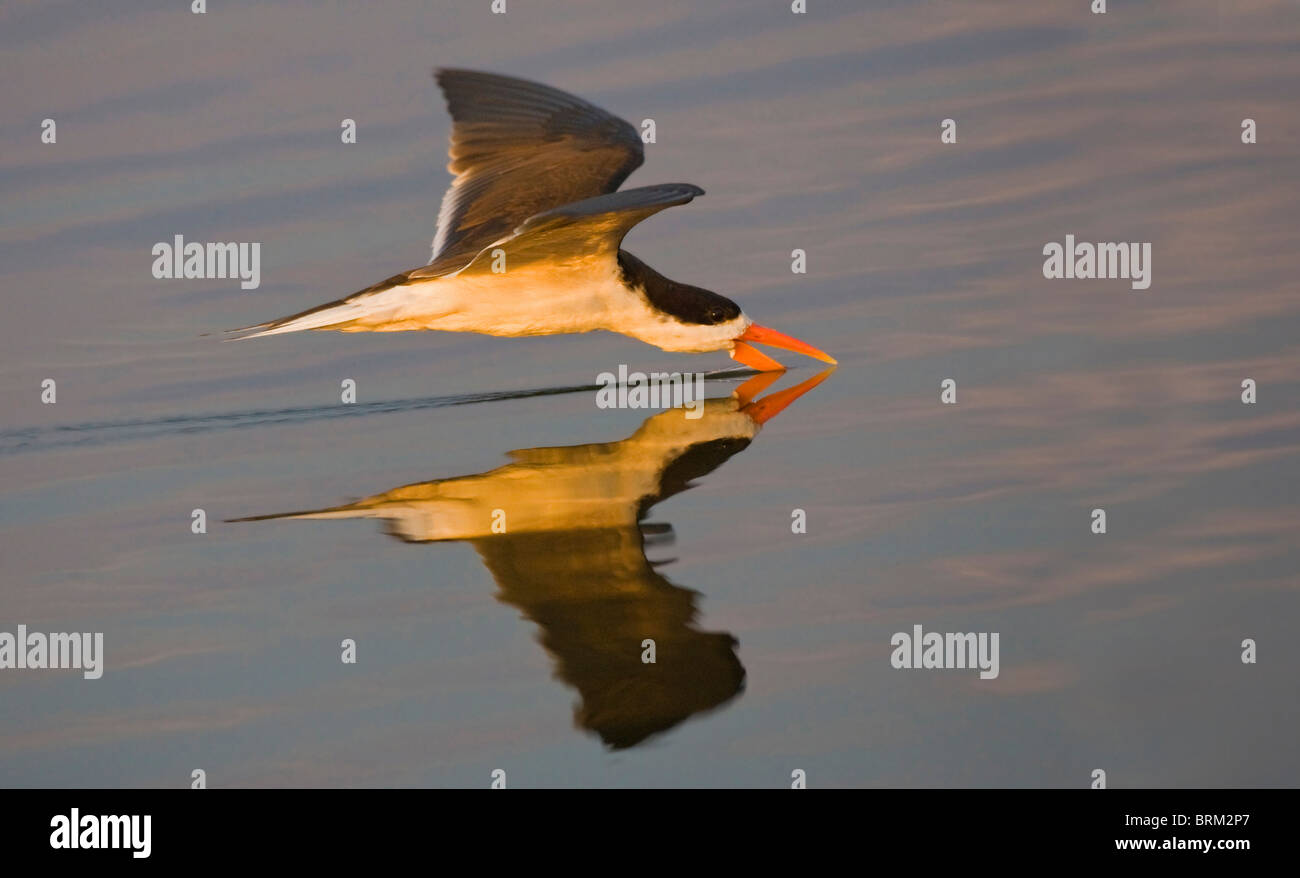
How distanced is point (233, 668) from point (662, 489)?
1791 mm

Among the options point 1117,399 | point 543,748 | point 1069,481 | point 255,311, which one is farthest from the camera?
point 255,311

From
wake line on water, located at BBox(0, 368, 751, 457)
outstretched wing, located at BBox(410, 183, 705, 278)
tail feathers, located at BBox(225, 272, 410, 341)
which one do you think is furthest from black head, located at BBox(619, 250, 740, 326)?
tail feathers, located at BBox(225, 272, 410, 341)

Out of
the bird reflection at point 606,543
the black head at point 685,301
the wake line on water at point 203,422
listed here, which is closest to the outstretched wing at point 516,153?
the black head at point 685,301

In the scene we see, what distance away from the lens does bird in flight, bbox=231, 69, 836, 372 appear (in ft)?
22.2

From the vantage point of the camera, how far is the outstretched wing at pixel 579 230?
18.5 ft

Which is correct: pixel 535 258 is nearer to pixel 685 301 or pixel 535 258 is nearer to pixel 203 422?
pixel 685 301

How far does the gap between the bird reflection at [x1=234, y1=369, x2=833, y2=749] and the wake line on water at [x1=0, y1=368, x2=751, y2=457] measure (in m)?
0.79

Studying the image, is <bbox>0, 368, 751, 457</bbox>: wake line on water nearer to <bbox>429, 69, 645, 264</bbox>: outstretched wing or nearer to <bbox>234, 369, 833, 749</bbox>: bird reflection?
<bbox>429, 69, 645, 264</bbox>: outstretched wing

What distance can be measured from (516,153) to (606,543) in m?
2.66

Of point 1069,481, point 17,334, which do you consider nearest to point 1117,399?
point 1069,481

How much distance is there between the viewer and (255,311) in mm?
8227

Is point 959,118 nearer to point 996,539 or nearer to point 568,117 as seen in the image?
point 568,117

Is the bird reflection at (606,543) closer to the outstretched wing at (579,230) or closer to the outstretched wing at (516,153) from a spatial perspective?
the outstretched wing at (579,230)

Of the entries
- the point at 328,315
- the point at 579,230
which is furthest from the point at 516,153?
the point at 328,315
